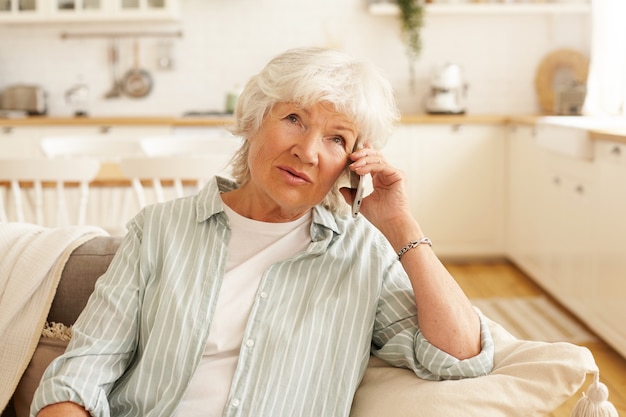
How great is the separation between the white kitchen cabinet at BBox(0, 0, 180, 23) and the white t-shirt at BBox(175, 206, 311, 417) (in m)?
3.85

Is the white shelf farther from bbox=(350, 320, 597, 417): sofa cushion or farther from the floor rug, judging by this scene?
bbox=(350, 320, 597, 417): sofa cushion

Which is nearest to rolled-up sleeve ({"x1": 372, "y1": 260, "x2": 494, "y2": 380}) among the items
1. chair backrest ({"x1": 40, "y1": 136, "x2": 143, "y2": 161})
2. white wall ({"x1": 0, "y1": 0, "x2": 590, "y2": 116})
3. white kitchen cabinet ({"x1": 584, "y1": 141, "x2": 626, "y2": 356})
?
white kitchen cabinet ({"x1": 584, "y1": 141, "x2": 626, "y2": 356})

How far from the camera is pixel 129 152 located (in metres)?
3.72

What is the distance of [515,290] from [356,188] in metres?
2.94

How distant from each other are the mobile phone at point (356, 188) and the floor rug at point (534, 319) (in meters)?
2.15

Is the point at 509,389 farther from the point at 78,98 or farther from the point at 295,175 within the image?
the point at 78,98

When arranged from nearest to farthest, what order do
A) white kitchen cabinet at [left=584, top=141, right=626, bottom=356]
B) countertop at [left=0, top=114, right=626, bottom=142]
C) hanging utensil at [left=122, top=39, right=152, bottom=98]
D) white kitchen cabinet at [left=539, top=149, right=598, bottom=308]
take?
white kitchen cabinet at [left=584, top=141, right=626, bottom=356] < white kitchen cabinet at [left=539, top=149, right=598, bottom=308] < countertop at [left=0, top=114, right=626, bottom=142] < hanging utensil at [left=122, top=39, right=152, bottom=98]

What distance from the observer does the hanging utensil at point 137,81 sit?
540 centimetres

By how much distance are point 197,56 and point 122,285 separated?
4151 millimetres

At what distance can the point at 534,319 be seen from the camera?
372 centimetres

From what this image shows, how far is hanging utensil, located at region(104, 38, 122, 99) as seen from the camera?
5398 millimetres

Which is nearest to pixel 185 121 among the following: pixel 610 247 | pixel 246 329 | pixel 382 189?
pixel 610 247

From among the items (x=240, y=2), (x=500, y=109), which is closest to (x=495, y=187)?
(x=500, y=109)

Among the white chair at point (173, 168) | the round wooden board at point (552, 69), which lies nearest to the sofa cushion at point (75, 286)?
the white chair at point (173, 168)
